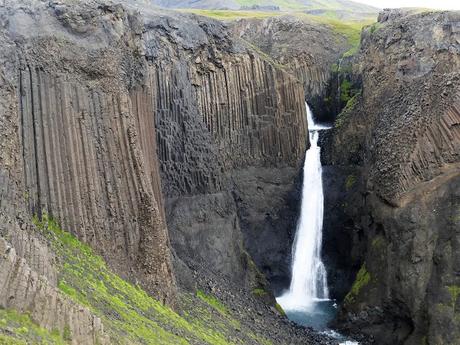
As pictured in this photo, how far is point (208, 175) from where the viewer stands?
30828 millimetres

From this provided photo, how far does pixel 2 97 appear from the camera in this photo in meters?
16.1

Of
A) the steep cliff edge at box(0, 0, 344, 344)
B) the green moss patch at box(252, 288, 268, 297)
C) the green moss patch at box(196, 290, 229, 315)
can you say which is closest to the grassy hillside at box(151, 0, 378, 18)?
the steep cliff edge at box(0, 0, 344, 344)

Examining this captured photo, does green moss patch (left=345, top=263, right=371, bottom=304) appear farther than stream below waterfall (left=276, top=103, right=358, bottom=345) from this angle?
No

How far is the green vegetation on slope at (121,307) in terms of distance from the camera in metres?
14.3

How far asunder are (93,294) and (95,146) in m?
6.16

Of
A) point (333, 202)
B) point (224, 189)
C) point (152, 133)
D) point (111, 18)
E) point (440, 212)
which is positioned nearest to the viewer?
point (111, 18)

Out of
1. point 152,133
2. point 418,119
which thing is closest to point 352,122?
point 418,119

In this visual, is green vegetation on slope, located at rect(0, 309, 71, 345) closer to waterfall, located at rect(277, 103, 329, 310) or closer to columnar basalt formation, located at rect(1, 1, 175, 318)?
→ columnar basalt formation, located at rect(1, 1, 175, 318)

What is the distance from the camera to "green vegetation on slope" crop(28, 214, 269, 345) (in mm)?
14328

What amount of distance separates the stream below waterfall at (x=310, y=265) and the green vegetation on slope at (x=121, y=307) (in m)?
11.3

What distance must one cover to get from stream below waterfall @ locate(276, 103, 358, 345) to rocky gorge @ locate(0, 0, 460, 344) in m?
0.63

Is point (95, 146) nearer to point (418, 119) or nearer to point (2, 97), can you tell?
point (2, 97)

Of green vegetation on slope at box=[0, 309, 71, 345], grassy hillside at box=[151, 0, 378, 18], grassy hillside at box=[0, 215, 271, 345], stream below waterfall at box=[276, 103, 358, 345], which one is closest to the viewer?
green vegetation on slope at box=[0, 309, 71, 345]

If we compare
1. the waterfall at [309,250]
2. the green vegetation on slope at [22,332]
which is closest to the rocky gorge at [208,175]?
the green vegetation on slope at [22,332]
